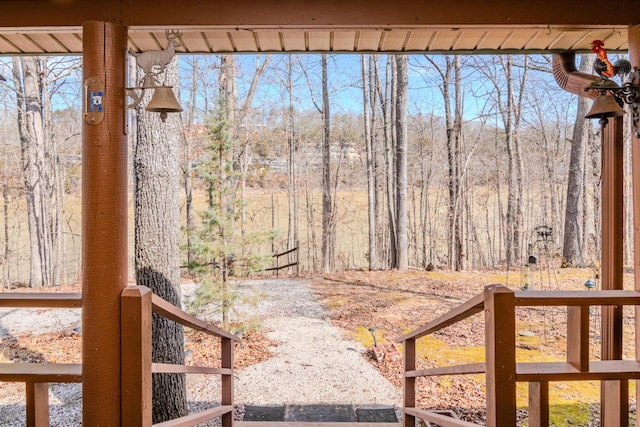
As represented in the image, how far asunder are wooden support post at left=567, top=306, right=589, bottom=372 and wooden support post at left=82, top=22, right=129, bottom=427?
1.89 metres

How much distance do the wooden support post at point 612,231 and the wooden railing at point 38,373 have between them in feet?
8.94

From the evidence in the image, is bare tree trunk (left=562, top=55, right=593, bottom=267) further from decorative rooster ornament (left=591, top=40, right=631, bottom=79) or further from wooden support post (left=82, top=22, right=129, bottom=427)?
wooden support post (left=82, top=22, right=129, bottom=427)

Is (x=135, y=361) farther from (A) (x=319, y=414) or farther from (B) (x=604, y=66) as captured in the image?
(B) (x=604, y=66)

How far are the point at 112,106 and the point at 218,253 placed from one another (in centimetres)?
414

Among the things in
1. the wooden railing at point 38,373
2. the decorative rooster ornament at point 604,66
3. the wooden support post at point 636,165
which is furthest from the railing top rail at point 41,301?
the decorative rooster ornament at point 604,66

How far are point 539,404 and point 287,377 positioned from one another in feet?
12.8

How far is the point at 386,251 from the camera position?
12852 millimetres

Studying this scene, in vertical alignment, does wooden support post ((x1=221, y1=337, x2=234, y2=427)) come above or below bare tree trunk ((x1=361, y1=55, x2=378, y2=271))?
below

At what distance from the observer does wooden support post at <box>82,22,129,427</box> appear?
1.78m

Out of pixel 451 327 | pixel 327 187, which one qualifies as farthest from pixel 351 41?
pixel 327 187

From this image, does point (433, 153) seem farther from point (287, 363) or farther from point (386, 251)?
point (287, 363)

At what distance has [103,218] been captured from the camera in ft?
6.16

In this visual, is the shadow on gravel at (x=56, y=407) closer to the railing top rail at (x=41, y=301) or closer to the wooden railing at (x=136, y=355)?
the railing top rail at (x=41, y=301)

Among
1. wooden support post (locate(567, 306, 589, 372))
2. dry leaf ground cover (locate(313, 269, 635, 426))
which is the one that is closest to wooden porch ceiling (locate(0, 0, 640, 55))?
wooden support post (locate(567, 306, 589, 372))
